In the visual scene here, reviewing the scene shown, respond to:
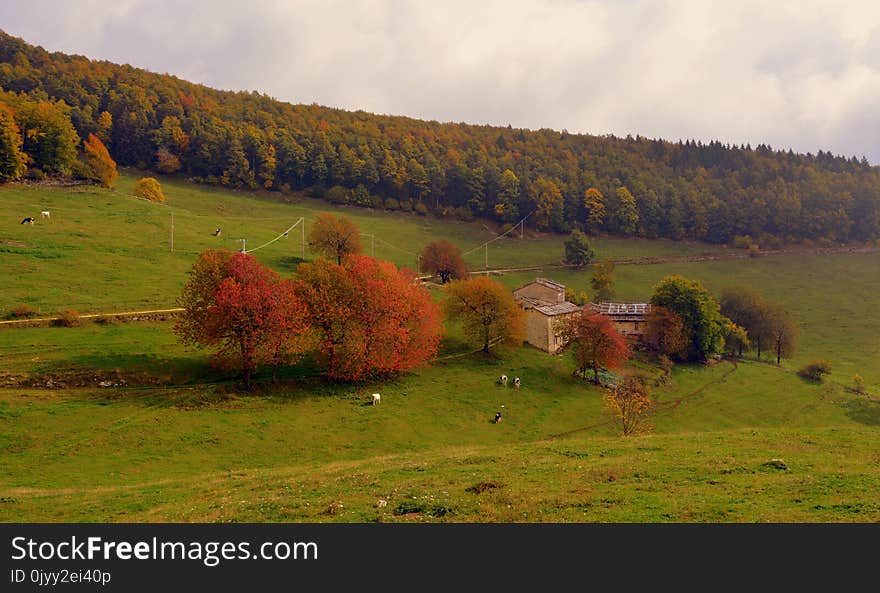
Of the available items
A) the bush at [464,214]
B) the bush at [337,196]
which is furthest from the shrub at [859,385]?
the bush at [337,196]

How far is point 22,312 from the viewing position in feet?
212

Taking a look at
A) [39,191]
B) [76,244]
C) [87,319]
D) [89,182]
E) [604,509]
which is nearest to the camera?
[604,509]

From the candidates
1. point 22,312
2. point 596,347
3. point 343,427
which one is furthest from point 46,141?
point 596,347

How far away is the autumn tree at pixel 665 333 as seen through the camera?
91125mm

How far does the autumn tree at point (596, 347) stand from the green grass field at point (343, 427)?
2945 mm

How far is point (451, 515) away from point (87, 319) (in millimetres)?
57540

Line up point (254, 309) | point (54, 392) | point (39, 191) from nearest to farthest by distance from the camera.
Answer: point (54, 392) < point (254, 309) < point (39, 191)

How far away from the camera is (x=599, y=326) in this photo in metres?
79.3

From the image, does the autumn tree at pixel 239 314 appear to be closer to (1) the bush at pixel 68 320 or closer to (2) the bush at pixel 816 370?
(1) the bush at pixel 68 320

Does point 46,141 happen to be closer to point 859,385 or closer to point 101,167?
point 101,167

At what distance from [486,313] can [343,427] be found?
3260 cm

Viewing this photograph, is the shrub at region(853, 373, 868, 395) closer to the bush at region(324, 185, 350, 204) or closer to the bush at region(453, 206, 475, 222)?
the bush at region(453, 206, 475, 222)
